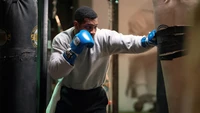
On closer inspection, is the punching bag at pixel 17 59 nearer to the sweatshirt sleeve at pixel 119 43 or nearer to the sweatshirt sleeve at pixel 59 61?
the sweatshirt sleeve at pixel 59 61

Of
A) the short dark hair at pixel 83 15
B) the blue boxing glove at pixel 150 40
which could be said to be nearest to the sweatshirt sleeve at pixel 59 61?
the short dark hair at pixel 83 15

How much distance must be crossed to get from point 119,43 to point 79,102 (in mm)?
327

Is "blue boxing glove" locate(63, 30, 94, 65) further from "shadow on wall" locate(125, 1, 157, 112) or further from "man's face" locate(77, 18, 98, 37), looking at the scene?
"shadow on wall" locate(125, 1, 157, 112)

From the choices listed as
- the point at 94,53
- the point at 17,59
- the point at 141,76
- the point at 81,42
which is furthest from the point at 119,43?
the point at 141,76

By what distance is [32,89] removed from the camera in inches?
52.5

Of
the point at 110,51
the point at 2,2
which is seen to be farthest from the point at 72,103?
the point at 2,2

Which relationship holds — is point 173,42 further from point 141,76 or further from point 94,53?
point 141,76

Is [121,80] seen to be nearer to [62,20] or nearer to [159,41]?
[62,20]

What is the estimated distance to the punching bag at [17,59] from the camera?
4.31 ft

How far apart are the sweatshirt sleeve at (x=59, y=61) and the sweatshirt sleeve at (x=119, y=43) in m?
0.17

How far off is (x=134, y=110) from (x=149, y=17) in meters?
0.71

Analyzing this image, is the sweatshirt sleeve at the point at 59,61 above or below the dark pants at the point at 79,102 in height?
above

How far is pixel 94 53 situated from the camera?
1.38 m

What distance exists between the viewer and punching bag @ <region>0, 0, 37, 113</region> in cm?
131
